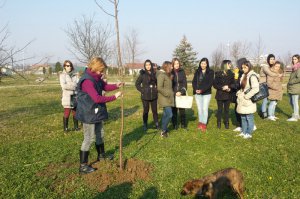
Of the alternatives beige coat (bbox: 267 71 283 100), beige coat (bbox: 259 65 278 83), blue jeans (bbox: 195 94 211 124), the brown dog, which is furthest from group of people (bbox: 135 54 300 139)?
the brown dog

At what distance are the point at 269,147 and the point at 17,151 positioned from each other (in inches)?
241

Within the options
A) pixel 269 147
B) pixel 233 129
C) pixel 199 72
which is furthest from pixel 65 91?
pixel 269 147

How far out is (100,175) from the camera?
4.77m

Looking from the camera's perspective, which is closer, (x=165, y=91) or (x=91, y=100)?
(x=91, y=100)

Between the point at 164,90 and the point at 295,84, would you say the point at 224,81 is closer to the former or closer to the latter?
the point at 164,90

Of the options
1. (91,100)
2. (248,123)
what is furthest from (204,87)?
(91,100)

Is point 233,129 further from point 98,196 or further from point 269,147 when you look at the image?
point 98,196

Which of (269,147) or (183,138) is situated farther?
(183,138)

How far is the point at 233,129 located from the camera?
26.5 feet

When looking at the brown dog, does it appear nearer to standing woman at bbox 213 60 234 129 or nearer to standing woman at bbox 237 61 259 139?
standing woman at bbox 237 61 259 139

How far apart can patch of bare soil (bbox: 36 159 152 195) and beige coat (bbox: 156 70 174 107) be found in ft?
7.34

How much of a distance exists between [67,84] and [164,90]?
289 centimetres

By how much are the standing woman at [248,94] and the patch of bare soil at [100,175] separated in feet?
10.4

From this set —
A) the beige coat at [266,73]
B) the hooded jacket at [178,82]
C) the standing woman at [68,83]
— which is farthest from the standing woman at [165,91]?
the beige coat at [266,73]
